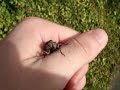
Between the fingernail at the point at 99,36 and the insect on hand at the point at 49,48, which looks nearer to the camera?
the insect on hand at the point at 49,48

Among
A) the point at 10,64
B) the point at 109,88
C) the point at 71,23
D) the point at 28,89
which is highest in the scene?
the point at 10,64

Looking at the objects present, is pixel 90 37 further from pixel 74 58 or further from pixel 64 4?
pixel 64 4

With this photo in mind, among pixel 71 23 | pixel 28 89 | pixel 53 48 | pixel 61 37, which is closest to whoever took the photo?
pixel 28 89

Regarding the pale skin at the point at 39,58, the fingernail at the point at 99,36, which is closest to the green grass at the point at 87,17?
the pale skin at the point at 39,58

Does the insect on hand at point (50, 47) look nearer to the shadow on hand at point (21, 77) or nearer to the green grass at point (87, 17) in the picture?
the shadow on hand at point (21, 77)

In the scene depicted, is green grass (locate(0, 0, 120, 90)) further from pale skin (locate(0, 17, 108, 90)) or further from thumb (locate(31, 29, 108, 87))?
thumb (locate(31, 29, 108, 87))

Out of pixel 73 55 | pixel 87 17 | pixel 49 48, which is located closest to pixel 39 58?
pixel 49 48

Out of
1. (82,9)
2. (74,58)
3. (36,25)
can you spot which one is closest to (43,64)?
(74,58)

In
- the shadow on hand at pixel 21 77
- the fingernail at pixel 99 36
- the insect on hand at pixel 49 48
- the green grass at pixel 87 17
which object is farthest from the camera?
the green grass at pixel 87 17

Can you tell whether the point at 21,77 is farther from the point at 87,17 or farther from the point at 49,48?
the point at 87,17
